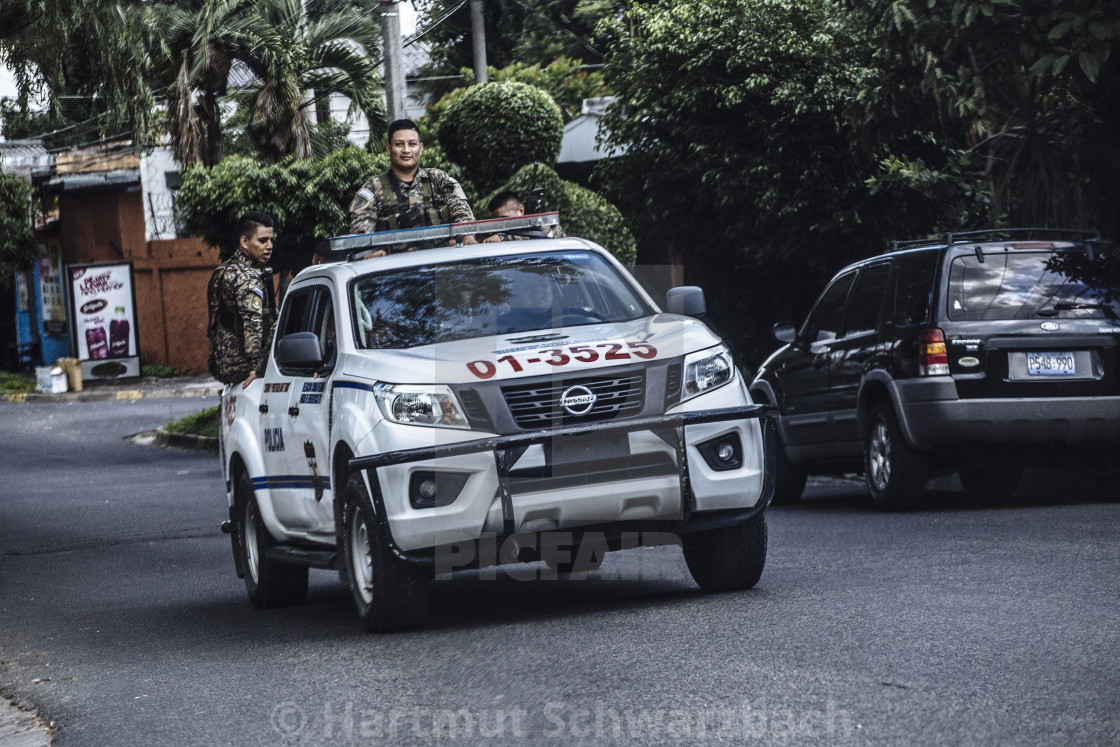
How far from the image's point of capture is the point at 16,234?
129ft

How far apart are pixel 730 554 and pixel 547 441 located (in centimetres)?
125

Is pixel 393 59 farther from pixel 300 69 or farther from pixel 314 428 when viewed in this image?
pixel 300 69

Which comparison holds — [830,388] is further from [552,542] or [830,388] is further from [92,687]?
[92,687]

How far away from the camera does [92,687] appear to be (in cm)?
670

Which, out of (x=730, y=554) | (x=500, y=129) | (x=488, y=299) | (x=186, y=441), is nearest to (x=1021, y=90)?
(x=488, y=299)

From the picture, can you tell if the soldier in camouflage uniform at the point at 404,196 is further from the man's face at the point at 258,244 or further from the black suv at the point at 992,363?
the black suv at the point at 992,363

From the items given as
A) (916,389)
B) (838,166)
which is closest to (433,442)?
(916,389)

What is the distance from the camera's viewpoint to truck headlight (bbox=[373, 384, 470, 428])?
6.93m

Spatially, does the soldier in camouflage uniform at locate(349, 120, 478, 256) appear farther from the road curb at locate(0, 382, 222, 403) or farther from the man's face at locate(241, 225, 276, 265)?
the road curb at locate(0, 382, 222, 403)

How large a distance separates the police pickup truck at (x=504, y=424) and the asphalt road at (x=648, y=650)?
38cm

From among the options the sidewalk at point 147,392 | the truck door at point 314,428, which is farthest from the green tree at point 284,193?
the truck door at point 314,428

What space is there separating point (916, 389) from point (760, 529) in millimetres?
3409

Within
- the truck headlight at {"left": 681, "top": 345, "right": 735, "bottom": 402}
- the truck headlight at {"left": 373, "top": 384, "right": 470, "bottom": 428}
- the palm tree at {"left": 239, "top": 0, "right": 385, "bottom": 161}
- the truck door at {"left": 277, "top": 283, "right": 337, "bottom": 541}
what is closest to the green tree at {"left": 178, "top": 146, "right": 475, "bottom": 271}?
the palm tree at {"left": 239, "top": 0, "right": 385, "bottom": 161}

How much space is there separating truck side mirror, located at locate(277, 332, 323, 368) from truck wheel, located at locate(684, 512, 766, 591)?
1958mm
